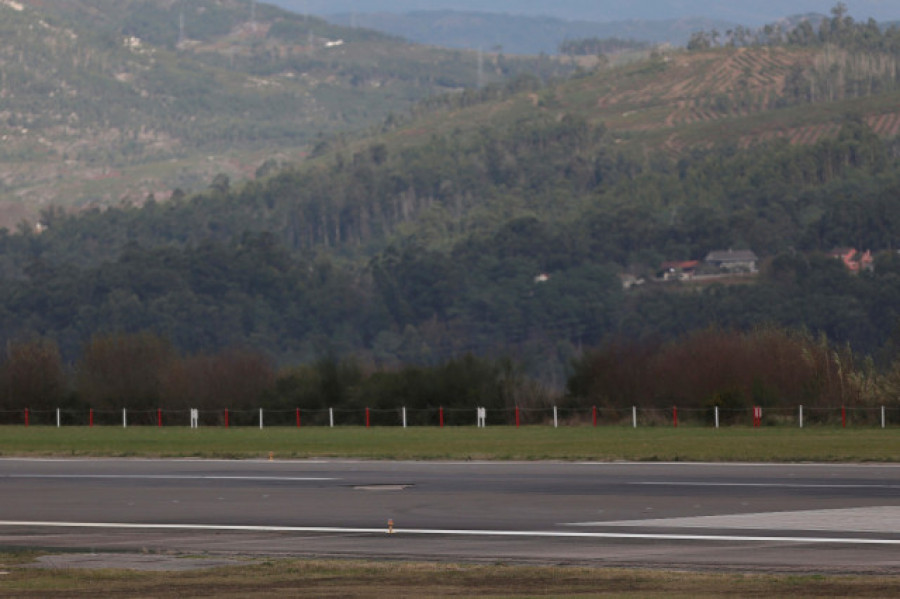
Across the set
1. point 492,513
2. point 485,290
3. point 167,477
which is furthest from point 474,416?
point 485,290

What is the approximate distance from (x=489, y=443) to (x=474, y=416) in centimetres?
1404

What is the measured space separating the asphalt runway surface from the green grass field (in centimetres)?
247

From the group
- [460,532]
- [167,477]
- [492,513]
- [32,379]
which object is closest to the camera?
[460,532]

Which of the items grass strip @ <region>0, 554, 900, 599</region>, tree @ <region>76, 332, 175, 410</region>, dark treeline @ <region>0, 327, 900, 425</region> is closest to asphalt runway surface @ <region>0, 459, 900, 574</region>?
grass strip @ <region>0, 554, 900, 599</region>

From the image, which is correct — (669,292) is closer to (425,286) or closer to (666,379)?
(425,286)

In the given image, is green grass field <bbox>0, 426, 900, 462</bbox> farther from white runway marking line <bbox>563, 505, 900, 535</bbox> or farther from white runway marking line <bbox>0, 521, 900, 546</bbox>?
white runway marking line <bbox>0, 521, 900, 546</bbox>

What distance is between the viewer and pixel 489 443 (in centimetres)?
3706

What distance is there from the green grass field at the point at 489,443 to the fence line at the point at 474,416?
8.62 feet

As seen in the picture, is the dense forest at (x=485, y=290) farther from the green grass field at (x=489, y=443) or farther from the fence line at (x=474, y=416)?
the green grass field at (x=489, y=443)

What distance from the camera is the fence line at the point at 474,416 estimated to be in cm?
4419

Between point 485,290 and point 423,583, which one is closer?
point 423,583

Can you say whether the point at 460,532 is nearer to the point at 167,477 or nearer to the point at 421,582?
the point at 421,582

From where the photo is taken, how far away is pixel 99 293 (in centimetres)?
16762

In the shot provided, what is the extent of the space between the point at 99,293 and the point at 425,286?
36872 mm
